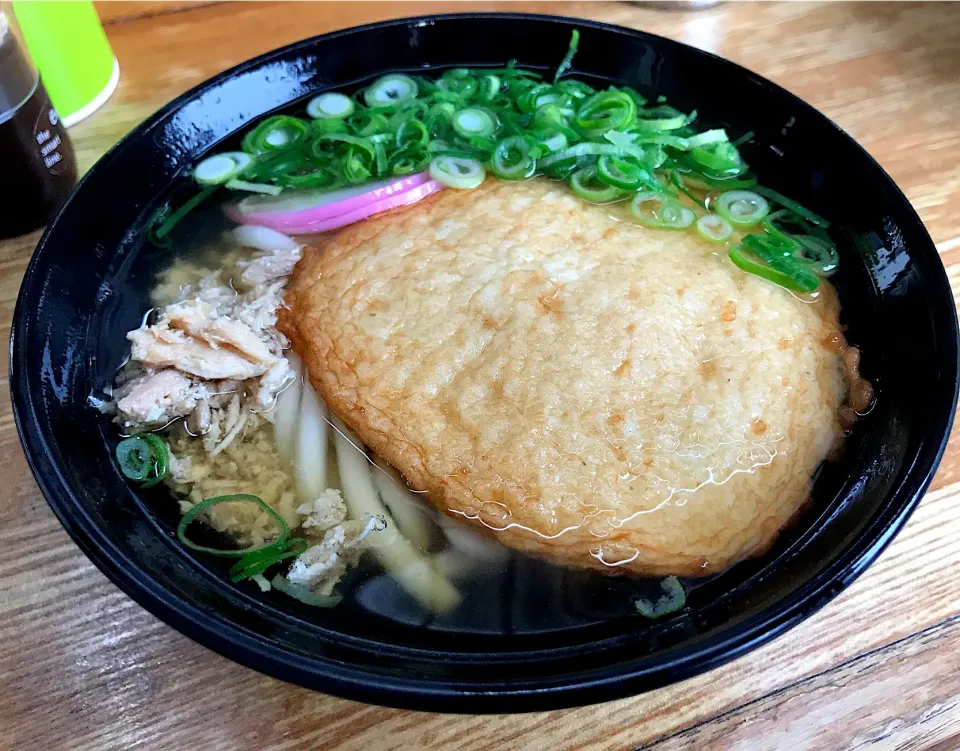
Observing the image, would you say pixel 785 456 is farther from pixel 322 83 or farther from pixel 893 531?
pixel 322 83

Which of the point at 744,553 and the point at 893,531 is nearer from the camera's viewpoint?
the point at 893,531

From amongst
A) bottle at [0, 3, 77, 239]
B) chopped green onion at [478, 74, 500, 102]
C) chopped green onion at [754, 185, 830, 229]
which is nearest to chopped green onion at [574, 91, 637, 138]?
chopped green onion at [478, 74, 500, 102]

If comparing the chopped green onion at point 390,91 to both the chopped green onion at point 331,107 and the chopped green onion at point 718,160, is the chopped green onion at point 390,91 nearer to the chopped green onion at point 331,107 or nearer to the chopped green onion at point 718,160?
the chopped green onion at point 331,107

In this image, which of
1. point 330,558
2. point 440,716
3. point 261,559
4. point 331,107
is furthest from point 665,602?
point 331,107

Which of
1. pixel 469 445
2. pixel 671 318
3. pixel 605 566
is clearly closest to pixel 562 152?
pixel 671 318

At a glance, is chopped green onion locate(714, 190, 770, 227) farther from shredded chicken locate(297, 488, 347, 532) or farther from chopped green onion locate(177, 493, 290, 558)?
chopped green onion locate(177, 493, 290, 558)

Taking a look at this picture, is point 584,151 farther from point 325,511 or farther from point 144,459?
point 144,459
